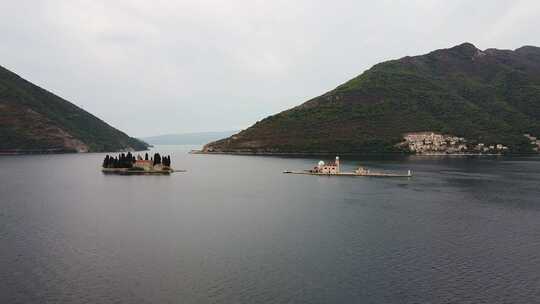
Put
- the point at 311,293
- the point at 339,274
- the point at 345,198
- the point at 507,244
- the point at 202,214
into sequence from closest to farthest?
the point at 311,293 < the point at 339,274 < the point at 507,244 < the point at 202,214 < the point at 345,198

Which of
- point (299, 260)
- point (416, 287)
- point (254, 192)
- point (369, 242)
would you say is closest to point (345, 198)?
point (254, 192)

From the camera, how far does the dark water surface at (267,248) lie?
61438mm

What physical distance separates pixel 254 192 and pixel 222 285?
102761 mm

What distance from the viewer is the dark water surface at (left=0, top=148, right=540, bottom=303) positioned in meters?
61.4

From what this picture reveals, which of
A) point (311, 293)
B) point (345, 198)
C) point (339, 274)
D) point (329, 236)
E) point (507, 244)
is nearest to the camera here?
point (311, 293)

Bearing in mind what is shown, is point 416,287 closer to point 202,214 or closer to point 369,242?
point 369,242

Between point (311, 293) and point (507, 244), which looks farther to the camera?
point (507, 244)

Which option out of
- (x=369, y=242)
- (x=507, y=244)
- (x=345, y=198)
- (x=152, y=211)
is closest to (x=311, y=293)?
(x=369, y=242)

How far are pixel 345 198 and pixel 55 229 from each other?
88187 millimetres

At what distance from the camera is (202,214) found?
118 m

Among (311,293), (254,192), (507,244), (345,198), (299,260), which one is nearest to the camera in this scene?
(311,293)

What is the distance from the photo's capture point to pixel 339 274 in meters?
68.5

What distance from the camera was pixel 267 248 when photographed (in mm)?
82750

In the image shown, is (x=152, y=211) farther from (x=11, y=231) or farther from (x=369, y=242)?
(x=369, y=242)
